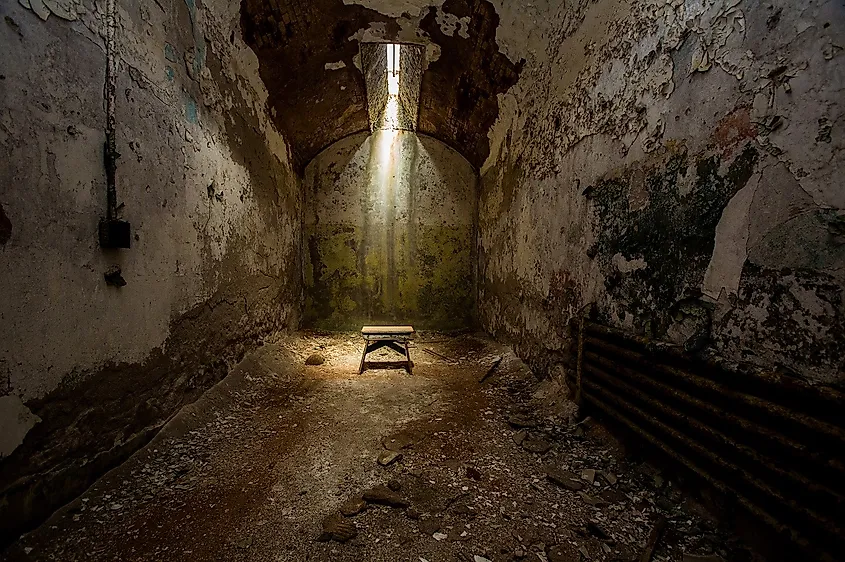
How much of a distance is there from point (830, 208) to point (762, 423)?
2.44 feet

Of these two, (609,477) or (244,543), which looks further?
(609,477)

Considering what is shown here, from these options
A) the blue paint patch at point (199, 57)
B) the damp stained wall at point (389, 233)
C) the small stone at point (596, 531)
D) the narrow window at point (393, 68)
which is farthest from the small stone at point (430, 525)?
the narrow window at point (393, 68)

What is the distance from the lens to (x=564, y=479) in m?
1.96

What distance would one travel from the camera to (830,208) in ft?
3.80

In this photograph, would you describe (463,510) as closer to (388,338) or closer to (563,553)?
(563,553)

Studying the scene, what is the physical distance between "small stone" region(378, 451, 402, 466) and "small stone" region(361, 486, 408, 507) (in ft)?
0.84

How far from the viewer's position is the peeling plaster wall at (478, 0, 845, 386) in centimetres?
120

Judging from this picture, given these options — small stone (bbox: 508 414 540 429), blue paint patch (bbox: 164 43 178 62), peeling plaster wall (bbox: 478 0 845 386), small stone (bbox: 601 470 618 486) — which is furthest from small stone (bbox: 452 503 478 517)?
blue paint patch (bbox: 164 43 178 62)

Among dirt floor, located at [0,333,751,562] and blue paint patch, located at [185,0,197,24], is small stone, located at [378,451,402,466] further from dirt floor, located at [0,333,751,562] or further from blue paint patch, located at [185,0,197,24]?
blue paint patch, located at [185,0,197,24]

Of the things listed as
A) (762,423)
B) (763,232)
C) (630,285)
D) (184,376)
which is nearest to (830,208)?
(763,232)

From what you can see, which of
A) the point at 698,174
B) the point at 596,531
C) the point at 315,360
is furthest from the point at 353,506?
the point at 315,360

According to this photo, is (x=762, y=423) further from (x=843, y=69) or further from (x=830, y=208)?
(x=843, y=69)

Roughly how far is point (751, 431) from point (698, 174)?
1037 mm

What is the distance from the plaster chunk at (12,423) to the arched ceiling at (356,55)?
3158 mm
